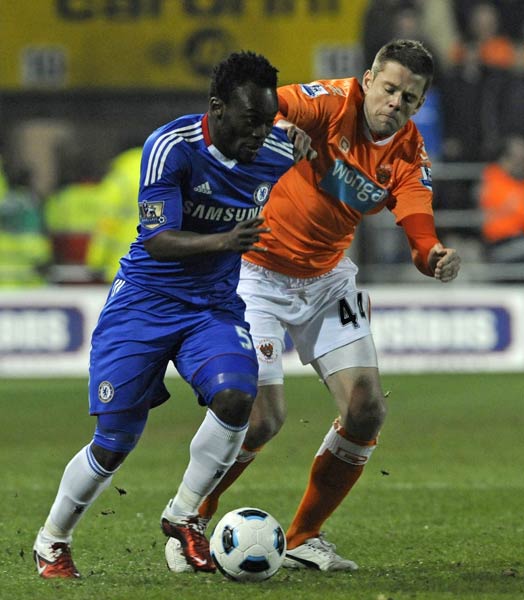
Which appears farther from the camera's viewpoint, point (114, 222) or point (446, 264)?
point (114, 222)

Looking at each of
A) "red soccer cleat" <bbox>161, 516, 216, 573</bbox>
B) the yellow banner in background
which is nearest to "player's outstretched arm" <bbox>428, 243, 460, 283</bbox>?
"red soccer cleat" <bbox>161, 516, 216, 573</bbox>

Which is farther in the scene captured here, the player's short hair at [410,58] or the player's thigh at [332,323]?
the player's thigh at [332,323]

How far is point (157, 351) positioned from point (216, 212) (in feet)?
1.85

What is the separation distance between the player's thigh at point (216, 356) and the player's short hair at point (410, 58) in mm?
1248

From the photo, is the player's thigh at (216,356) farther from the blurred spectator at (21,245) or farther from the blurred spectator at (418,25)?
the blurred spectator at (418,25)

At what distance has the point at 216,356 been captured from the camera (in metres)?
5.41

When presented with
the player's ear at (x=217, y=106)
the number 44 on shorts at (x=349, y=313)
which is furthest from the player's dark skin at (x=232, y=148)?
the number 44 on shorts at (x=349, y=313)

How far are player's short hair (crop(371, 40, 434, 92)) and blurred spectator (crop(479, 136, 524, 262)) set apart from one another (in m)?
10.6

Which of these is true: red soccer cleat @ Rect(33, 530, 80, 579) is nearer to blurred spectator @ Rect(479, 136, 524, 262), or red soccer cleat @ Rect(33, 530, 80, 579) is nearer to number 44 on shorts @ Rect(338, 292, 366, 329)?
number 44 on shorts @ Rect(338, 292, 366, 329)

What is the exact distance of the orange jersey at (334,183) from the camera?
6184mm

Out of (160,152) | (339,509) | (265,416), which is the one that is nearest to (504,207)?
(339,509)

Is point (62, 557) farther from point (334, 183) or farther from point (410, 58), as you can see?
point (410, 58)

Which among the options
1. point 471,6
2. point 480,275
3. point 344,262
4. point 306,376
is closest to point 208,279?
point 344,262

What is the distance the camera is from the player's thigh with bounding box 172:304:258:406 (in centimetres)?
537
